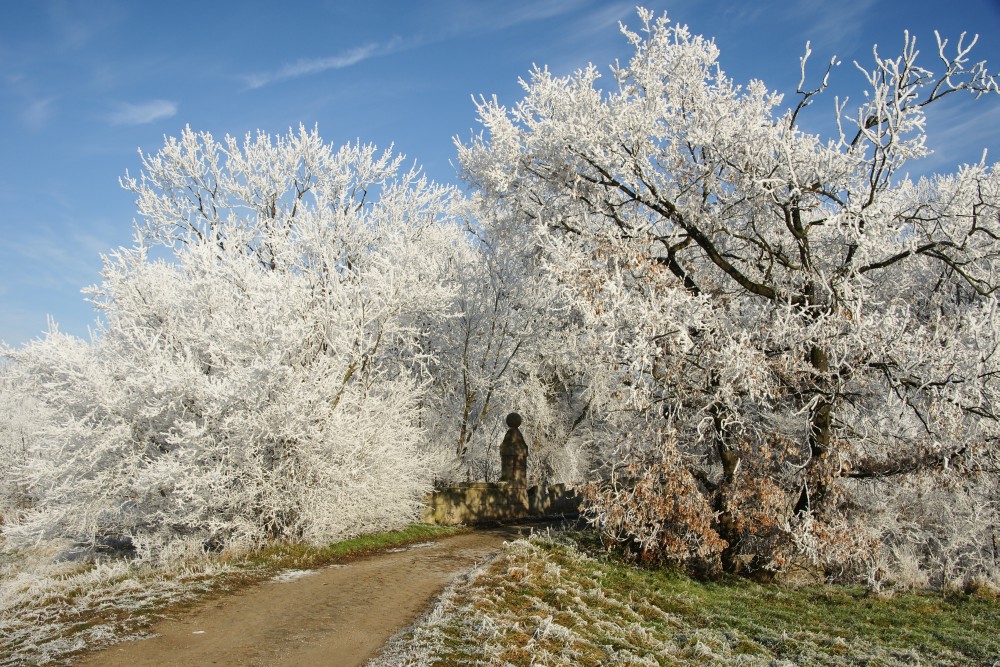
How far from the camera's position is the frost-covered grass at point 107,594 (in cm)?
603

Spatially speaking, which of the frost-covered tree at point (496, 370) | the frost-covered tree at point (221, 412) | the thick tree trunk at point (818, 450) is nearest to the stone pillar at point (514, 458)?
the frost-covered tree at point (496, 370)

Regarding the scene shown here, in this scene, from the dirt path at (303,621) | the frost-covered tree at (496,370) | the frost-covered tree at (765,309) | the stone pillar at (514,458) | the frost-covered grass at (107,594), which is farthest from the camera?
the frost-covered tree at (496,370)

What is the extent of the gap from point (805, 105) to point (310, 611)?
10190 mm

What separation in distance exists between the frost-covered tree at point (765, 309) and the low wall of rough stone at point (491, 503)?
519 centimetres

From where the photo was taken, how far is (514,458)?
56.0 ft

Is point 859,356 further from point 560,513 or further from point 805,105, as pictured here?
point 560,513

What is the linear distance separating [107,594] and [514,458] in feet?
35.1

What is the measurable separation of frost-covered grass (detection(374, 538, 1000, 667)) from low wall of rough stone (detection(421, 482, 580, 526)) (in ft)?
16.3

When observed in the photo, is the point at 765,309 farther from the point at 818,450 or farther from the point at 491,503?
the point at 491,503

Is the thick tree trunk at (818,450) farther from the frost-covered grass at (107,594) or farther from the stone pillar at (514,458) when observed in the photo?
the stone pillar at (514,458)

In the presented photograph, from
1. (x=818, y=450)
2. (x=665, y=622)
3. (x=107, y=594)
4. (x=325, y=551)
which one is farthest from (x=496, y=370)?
(x=107, y=594)

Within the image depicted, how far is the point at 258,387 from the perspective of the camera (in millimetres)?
10039

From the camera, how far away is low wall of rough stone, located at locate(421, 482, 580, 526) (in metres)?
14.9

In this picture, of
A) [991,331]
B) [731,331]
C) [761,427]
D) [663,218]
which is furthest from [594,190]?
[991,331]
